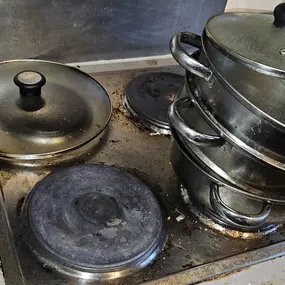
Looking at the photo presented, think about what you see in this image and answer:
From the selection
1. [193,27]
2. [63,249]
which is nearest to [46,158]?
[63,249]

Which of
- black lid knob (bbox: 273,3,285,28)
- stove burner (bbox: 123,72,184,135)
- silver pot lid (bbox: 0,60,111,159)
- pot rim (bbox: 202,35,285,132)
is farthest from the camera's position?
stove burner (bbox: 123,72,184,135)

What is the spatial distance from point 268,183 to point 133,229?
21 centimetres

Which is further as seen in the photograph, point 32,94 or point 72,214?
point 32,94

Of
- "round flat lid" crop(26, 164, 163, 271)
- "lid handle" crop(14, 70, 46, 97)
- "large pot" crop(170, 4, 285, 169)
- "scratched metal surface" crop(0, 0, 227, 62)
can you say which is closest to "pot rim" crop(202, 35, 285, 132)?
"large pot" crop(170, 4, 285, 169)

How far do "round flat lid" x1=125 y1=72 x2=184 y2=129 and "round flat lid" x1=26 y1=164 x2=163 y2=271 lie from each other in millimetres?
185

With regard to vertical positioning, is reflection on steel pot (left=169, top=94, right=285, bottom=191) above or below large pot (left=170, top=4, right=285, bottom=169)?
below

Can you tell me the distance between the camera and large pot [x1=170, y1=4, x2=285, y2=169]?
1.90ft

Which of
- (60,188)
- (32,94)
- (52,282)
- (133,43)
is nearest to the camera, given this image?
(52,282)

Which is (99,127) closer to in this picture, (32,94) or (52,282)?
(32,94)

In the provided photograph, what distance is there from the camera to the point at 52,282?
22.8 inches

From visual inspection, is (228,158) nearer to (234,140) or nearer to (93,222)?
(234,140)

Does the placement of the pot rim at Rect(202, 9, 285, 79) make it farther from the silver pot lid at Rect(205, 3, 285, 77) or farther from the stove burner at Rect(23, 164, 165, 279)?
the stove burner at Rect(23, 164, 165, 279)

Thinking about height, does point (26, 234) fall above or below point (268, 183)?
below

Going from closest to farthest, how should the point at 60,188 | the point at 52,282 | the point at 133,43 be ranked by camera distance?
the point at 52,282, the point at 60,188, the point at 133,43
